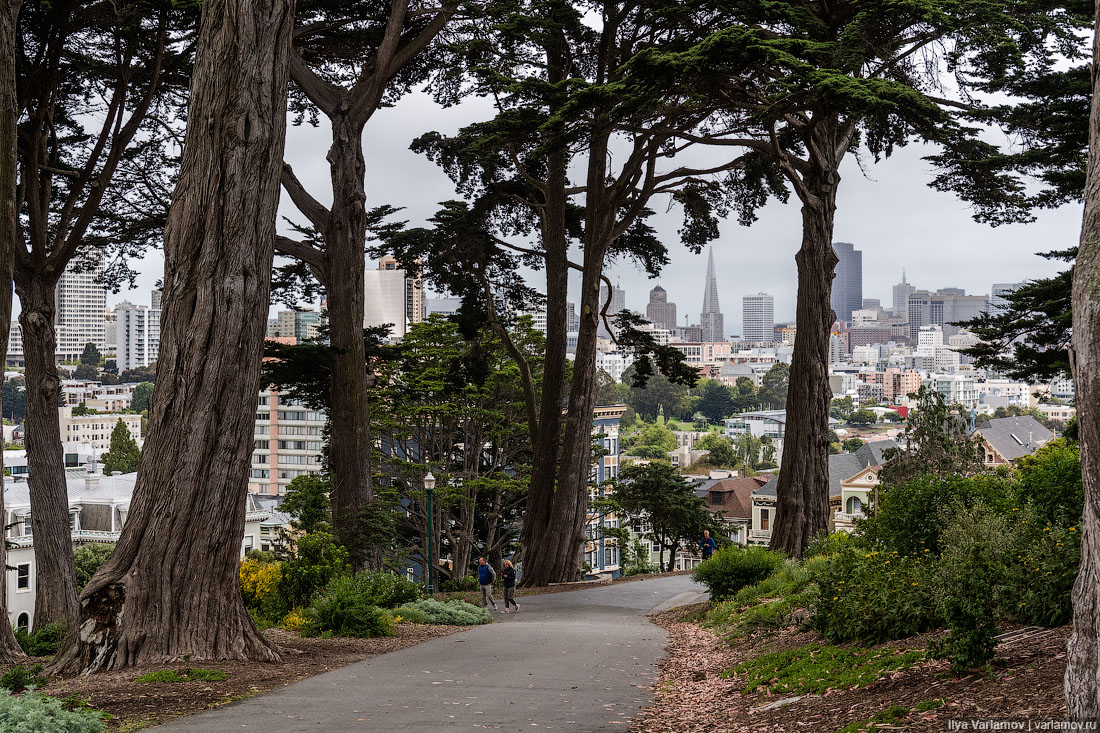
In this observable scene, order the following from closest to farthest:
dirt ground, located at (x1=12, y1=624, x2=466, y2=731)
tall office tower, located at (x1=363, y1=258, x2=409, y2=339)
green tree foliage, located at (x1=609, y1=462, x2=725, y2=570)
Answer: dirt ground, located at (x1=12, y1=624, x2=466, y2=731) < green tree foliage, located at (x1=609, y1=462, x2=725, y2=570) < tall office tower, located at (x1=363, y1=258, x2=409, y2=339)

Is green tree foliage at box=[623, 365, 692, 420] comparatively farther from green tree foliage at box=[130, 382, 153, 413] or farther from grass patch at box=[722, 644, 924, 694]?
grass patch at box=[722, 644, 924, 694]

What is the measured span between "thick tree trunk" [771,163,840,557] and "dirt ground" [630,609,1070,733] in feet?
22.8

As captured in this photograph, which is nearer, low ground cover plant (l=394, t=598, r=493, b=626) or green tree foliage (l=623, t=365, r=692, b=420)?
low ground cover plant (l=394, t=598, r=493, b=626)

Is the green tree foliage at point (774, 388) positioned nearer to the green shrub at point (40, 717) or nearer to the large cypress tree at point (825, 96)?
the large cypress tree at point (825, 96)

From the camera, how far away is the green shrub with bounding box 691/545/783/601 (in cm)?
1473

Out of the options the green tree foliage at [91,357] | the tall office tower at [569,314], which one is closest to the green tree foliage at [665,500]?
the tall office tower at [569,314]

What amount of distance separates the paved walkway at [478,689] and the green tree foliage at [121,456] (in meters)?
54.9

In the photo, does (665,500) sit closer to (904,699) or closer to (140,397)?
(904,699)

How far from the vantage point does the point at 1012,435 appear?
42188mm

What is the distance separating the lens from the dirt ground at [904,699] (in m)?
5.07

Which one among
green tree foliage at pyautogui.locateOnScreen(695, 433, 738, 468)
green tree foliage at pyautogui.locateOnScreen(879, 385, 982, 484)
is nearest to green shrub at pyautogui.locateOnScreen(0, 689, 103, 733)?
green tree foliage at pyautogui.locateOnScreen(879, 385, 982, 484)

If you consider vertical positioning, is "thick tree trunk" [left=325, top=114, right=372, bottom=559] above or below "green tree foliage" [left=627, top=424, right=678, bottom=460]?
above

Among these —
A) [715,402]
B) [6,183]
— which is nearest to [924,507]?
[6,183]

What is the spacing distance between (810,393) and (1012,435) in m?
31.4
